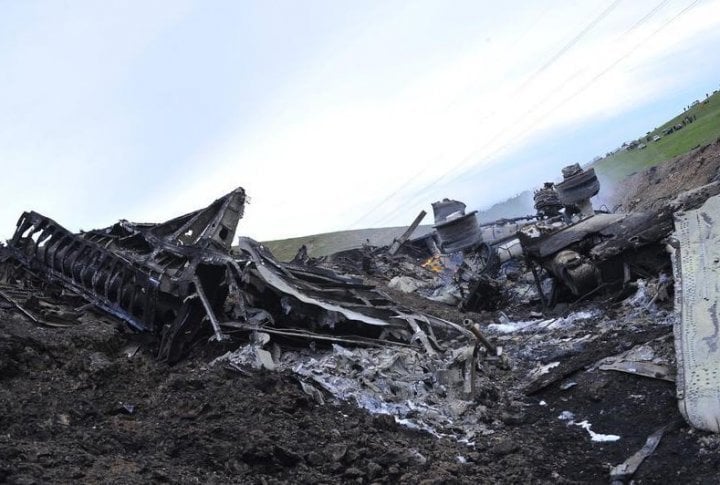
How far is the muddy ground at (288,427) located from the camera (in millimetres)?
4137

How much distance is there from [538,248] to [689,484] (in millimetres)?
6716

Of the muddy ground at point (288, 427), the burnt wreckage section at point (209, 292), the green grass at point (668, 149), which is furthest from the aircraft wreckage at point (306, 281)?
the green grass at point (668, 149)

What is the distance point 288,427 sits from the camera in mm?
5352

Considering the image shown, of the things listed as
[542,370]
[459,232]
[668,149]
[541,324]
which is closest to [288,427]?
[542,370]

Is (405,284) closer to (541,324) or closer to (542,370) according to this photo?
(541,324)

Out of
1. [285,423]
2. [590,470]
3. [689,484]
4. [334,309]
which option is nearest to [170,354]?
[334,309]

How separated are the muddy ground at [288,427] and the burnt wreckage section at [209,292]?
124cm

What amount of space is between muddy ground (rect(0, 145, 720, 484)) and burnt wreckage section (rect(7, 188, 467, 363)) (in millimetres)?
1236

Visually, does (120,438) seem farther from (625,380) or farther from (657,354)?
(657,354)

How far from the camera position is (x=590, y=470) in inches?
179

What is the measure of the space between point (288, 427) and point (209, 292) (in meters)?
4.40

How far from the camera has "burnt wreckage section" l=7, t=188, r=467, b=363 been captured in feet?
29.0

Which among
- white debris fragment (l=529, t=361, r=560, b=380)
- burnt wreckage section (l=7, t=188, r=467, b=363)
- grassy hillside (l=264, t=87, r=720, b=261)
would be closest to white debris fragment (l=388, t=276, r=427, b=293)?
burnt wreckage section (l=7, t=188, r=467, b=363)

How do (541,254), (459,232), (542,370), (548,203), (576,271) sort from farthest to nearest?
(548,203)
(459,232)
(541,254)
(576,271)
(542,370)
